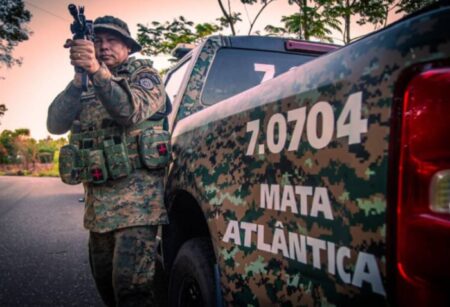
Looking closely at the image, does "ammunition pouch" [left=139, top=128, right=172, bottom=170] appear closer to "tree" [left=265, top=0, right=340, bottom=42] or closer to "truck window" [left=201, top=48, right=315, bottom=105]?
"truck window" [left=201, top=48, right=315, bottom=105]

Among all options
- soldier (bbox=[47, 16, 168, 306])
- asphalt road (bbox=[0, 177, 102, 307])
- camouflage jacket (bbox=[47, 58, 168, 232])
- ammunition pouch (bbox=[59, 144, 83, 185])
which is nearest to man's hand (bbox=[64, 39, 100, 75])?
soldier (bbox=[47, 16, 168, 306])

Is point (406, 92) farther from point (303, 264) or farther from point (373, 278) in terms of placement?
point (303, 264)

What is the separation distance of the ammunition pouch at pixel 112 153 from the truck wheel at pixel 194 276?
1.72 ft

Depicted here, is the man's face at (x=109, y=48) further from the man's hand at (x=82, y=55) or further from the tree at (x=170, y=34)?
the tree at (x=170, y=34)

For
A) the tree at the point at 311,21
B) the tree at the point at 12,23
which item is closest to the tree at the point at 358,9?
the tree at the point at 311,21

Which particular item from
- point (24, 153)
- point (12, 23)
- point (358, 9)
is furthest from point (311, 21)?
point (24, 153)

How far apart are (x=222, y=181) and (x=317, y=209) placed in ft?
1.75

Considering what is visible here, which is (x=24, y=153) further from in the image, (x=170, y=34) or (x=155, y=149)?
(x=155, y=149)

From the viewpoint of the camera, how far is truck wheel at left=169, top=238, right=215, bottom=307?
1575 mm

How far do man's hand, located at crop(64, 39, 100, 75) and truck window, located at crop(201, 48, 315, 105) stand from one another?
0.72 m

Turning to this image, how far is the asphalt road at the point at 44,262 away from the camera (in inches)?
125

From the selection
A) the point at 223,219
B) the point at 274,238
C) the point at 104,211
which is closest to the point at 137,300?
the point at 104,211

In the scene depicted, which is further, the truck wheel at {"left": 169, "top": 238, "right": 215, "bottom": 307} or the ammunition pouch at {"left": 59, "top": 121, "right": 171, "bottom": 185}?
the ammunition pouch at {"left": 59, "top": 121, "right": 171, "bottom": 185}

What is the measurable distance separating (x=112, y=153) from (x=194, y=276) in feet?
2.69
